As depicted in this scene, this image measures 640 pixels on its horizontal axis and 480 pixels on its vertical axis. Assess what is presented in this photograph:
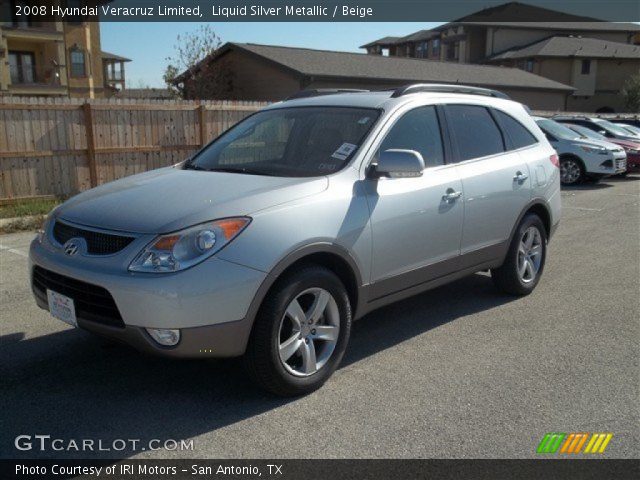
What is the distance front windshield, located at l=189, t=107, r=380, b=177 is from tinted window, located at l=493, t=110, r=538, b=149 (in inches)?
69.8

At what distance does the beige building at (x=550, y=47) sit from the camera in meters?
47.1

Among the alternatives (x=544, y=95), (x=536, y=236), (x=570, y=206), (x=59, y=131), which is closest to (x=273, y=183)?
(x=536, y=236)

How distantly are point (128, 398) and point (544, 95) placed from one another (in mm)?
38751

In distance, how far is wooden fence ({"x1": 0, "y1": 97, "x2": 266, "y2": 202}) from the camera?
1058 centimetres

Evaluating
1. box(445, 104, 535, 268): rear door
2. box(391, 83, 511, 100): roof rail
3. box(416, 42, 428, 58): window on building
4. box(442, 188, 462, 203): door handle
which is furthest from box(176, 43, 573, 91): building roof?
box(416, 42, 428, 58): window on building

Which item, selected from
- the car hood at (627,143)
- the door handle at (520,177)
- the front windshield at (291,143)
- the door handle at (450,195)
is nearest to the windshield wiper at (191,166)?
the front windshield at (291,143)

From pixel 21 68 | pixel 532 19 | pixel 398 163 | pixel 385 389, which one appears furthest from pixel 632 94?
pixel 385 389

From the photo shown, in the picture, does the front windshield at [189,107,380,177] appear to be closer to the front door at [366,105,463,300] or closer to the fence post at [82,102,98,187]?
the front door at [366,105,463,300]

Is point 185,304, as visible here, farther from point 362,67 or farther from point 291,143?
point 362,67

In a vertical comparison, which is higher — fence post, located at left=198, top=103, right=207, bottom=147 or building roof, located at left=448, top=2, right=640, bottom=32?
building roof, located at left=448, top=2, right=640, bottom=32

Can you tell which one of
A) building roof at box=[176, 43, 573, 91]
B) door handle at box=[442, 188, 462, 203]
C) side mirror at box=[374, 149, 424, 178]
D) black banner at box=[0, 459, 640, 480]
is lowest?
black banner at box=[0, 459, 640, 480]

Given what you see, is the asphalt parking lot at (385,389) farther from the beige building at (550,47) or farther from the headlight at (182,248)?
the beige building at (550,47)

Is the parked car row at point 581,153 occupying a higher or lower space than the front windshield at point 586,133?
lower

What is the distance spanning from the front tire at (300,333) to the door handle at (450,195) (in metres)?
1.22
